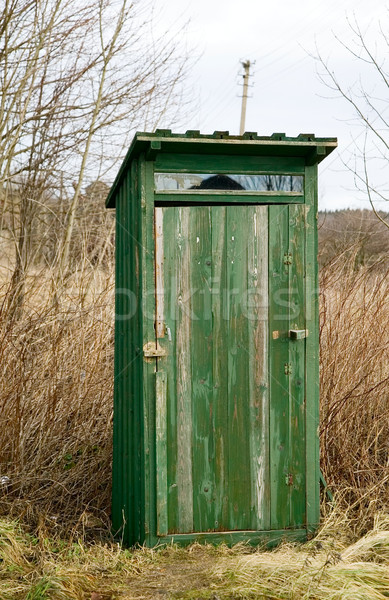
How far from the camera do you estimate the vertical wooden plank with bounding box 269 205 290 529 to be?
393 centimetres

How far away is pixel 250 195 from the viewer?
13.0 ft

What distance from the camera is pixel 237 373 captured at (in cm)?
389

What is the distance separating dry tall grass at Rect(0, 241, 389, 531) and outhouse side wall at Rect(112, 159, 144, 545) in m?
0.42

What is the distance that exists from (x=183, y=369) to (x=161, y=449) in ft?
1.58

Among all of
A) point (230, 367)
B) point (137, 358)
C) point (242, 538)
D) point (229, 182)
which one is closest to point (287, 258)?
point (229, 182)

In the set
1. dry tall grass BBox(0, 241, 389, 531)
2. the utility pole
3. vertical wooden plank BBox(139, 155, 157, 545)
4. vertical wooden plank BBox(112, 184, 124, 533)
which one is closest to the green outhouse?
vertical wooden plank BBox(139, 155, 157, 545)

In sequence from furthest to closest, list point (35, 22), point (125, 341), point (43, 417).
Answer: point (35, 22) < point (43, 417) < point (125, 341)

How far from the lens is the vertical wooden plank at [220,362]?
3.87 meters

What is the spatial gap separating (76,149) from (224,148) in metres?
4.64

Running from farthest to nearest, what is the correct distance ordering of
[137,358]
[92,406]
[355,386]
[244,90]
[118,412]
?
[244,90] < [92,406] < [355,386] < [118,412] < [137,358]

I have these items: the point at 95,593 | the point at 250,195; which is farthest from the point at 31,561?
the point at 250,195

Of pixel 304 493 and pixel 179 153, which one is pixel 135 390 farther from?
pixel 179 153

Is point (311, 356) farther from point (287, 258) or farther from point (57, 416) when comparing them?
point (57, 416)

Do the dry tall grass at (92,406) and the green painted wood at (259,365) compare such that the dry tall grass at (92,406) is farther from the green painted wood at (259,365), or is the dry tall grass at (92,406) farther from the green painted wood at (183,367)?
the green painted wood at (183,367)
